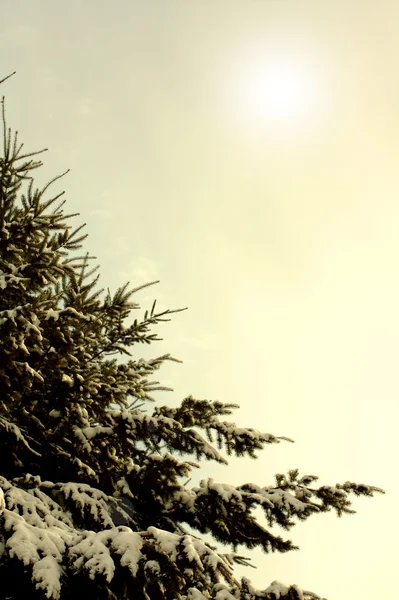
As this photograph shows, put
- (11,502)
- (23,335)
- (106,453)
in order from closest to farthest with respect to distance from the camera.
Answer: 1. (11,502)
2. (23,335)
3. (106,453)

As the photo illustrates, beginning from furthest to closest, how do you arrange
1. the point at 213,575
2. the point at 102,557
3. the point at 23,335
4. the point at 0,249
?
the point at 0,249
the point at 23,335
the point at 213,575
the point at 102,557

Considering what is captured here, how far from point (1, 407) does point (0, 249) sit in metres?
1.92

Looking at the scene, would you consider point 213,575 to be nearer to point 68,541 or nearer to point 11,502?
point 68,541

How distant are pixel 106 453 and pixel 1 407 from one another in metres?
1.55

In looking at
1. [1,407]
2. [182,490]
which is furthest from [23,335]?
[182,490]

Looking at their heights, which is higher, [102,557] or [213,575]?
[213,575]

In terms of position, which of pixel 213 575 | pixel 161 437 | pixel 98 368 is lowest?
pixel 213 575

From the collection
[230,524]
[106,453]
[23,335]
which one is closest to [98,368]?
[106,453]

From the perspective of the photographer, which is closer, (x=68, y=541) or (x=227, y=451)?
(x=68, y=541)

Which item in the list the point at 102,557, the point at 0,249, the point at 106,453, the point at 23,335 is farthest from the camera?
the point at 106,453

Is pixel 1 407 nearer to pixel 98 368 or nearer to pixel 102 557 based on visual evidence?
pixel 98 368

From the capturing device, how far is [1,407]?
465cm

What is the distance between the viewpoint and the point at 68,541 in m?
3.21

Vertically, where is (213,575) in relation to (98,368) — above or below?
below
